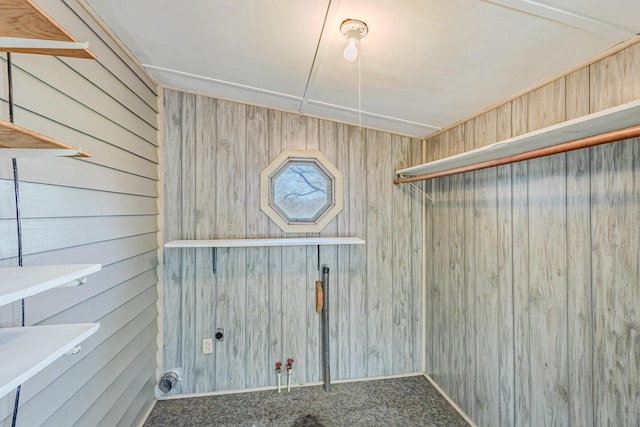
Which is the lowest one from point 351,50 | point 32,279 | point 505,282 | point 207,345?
point 207,345

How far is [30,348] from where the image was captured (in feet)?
2.38

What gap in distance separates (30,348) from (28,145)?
1.72 feet

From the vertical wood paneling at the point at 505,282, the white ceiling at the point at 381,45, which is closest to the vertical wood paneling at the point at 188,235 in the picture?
the white ceiling at the point at 381,45

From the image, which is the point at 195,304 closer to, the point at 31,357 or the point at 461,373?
the point at 31,357

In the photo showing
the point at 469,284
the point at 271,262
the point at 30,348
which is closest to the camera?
the point at 30,348

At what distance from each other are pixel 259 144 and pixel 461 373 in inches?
88.4

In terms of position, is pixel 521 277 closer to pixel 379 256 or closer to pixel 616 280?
pixel 616 280

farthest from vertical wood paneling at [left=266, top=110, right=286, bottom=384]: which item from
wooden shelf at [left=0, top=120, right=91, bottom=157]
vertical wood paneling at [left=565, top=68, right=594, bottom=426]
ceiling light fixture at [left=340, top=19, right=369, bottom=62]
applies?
vertical wood paneling at [left=565, top=68, right=594, bottom=426]

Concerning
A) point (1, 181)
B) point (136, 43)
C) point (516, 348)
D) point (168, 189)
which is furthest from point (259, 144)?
point (516, 348)

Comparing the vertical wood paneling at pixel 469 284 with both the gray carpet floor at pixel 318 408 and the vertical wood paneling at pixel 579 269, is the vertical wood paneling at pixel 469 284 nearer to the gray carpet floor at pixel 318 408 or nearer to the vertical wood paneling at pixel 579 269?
the gray carpet floor at pixel 318 408

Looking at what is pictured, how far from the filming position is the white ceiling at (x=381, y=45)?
1019mm

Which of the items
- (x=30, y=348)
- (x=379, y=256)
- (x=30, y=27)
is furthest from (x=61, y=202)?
(x=379, y=256)

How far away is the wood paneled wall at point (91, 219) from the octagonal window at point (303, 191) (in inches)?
34.5

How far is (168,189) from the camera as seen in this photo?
83.0 inches
